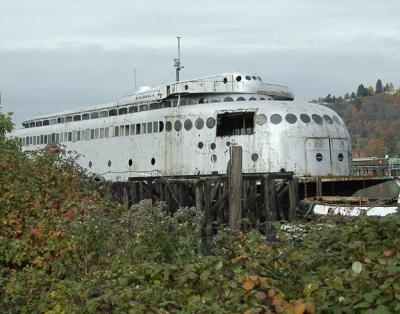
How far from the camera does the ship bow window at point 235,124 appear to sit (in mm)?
27453

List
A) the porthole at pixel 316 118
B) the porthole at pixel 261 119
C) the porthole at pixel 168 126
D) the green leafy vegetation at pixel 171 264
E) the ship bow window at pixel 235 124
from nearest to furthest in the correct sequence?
the green leafy vegetation at pixel 171 264 → the porthole at pixel 261 119 → the porthole at pixel 316 118 → the ship bow window at pixel 235 124 → the porthole at pixel 168 126

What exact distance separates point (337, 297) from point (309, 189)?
2052 centimetres

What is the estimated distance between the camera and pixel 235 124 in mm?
28500

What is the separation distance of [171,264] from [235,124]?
823 inches

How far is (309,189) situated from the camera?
85.0 ft

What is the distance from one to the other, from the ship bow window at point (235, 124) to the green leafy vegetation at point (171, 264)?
15401 millimetres

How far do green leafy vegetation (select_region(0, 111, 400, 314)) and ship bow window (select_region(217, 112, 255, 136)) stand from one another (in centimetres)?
1540

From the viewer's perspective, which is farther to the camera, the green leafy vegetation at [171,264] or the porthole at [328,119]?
the porthole at [328,119]

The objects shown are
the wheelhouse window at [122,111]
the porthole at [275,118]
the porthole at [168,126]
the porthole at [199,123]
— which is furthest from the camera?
the wheelhouse window at [122,111]

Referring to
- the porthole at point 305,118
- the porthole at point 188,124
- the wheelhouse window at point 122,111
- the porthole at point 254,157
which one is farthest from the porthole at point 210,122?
the wheelhouse window at point 122,111

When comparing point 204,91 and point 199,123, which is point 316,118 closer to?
point 199,123

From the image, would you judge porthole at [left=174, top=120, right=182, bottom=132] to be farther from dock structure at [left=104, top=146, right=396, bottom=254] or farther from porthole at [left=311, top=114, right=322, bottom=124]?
porthole at [left=311, top=114, right=322, bottom=124]

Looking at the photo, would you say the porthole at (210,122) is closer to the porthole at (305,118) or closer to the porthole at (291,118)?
the porthole at (291,118)

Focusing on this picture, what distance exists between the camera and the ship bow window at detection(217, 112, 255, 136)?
27.5 meters
